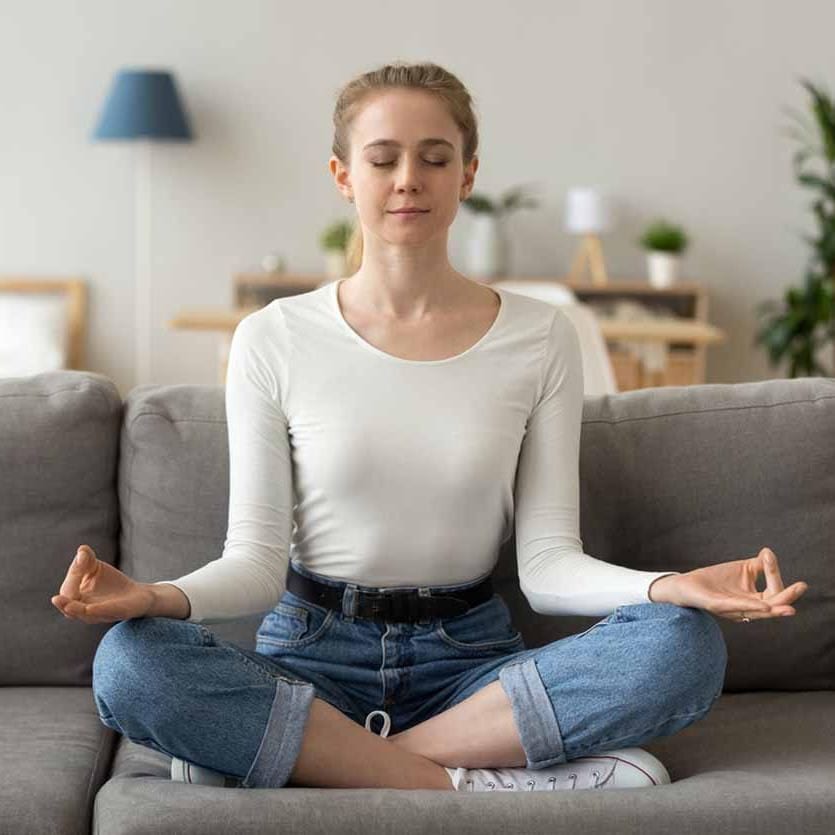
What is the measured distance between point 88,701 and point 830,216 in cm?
423

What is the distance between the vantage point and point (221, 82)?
18.6 ft

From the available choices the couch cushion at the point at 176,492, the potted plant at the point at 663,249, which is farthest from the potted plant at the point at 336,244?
the couch cushion at the point at 176,492

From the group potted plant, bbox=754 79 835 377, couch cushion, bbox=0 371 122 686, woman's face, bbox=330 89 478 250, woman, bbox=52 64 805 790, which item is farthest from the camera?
potted plant, bbox=754 79 835 377

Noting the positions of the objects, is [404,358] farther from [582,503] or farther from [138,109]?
[138,109]

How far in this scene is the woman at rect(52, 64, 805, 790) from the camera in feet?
5.35

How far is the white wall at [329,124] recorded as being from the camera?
18.5 ft

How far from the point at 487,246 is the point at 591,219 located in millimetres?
416

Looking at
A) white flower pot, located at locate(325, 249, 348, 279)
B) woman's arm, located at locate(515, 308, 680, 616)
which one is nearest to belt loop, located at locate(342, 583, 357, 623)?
woman's arm, located at locate(515, 308, 680, 616)

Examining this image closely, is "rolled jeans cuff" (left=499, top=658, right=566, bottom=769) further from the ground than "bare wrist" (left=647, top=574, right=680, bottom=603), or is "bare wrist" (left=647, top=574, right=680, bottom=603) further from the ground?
"bare wrist" (left=647, top=574, right=680, bottom=603)

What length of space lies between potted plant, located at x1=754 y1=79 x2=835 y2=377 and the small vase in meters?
1.09

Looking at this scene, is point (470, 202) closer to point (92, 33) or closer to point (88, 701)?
point (92, 33)

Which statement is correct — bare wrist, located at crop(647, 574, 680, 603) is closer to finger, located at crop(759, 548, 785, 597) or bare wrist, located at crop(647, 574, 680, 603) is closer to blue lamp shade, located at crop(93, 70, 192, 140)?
finger, located at crop(759, 548, 785, 597)

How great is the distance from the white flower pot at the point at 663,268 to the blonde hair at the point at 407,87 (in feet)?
12.5

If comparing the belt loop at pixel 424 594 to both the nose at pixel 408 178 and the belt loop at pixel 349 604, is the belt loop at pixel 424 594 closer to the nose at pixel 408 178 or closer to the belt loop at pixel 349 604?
the belt loop at pixel 349 604
